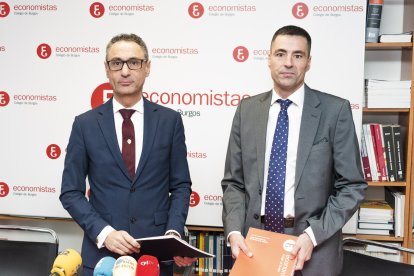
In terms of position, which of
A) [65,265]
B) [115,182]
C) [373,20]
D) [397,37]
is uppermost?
[373,20]

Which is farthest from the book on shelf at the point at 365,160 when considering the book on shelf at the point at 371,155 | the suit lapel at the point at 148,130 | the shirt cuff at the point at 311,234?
the suit lapel at the point at 148,130

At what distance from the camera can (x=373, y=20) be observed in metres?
2.95

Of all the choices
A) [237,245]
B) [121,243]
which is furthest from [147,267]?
[237,245]

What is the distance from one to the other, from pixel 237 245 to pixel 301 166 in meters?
Answer: 0.44

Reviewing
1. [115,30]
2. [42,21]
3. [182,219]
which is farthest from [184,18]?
[182,219]

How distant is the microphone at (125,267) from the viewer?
118cm

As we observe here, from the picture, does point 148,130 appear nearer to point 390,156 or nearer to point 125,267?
point 125,267

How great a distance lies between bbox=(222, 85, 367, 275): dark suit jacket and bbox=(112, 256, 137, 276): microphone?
0.78 metres

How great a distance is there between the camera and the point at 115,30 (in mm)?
3125

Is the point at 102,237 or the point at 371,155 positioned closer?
the point at 102,237

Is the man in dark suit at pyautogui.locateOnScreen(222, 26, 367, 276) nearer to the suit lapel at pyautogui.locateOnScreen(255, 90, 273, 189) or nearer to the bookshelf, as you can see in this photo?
the suit lapel at pyautogui.locateOnScreen(255, 90, 273, 189)

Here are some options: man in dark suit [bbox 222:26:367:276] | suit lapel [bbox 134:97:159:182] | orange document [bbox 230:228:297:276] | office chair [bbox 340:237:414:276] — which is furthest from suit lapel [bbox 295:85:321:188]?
suit lapel [bbox 134:97:159:182]

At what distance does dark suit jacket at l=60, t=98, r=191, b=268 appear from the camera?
1956 millimetres

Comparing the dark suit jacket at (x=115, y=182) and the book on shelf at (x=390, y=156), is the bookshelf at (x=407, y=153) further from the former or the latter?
the dark suit jacket at (x=115, y=182)
